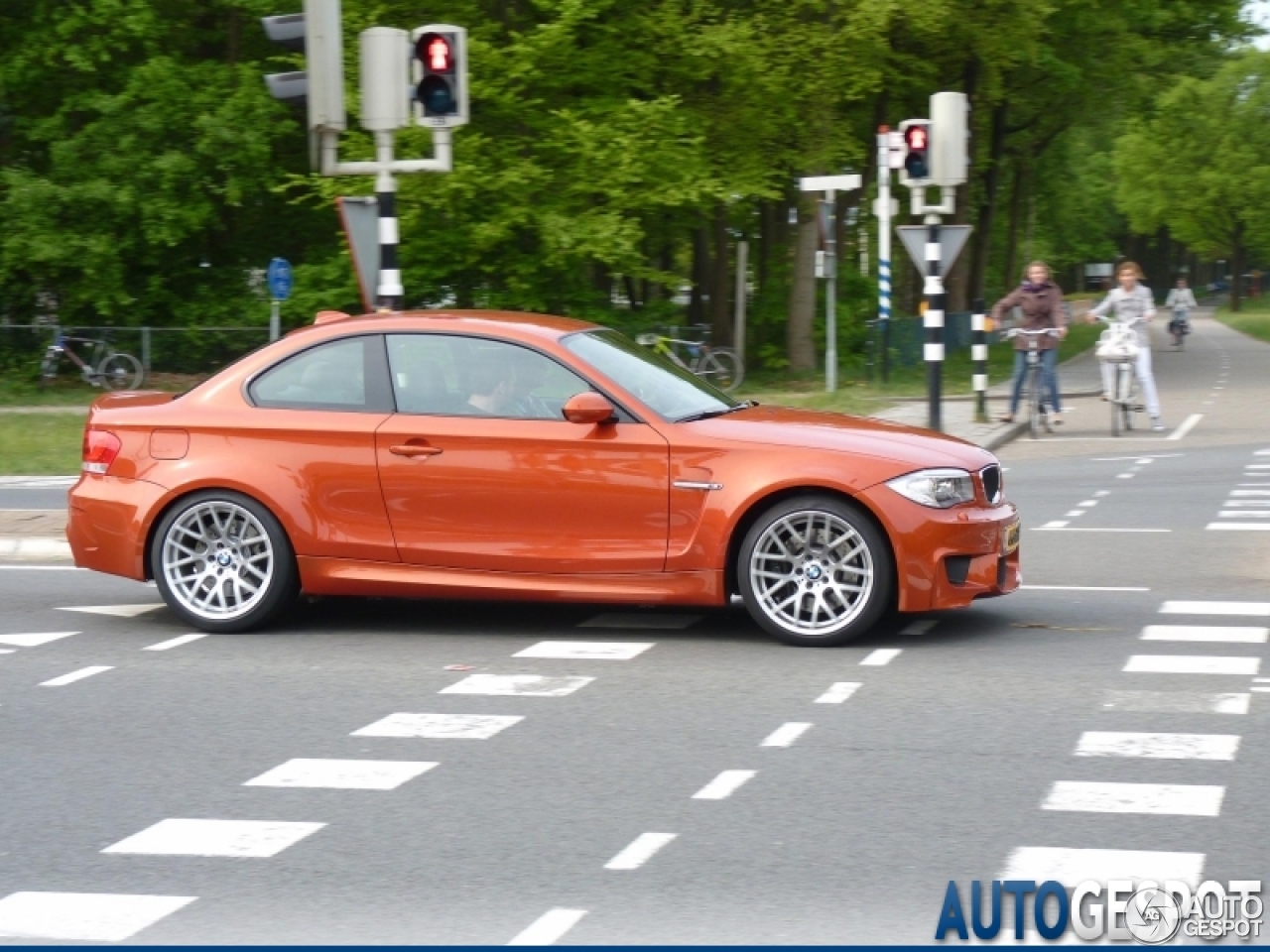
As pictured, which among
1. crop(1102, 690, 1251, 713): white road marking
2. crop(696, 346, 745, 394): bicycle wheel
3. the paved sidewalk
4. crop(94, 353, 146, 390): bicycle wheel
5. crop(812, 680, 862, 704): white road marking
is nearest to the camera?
crop(1102, 690, 1251, 713): white road marking

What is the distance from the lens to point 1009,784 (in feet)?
21.5

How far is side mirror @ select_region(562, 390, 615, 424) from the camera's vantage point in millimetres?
9211

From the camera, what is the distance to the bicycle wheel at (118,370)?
3397 cm

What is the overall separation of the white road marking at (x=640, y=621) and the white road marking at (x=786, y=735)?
239 cm

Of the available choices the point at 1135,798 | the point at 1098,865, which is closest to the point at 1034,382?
the point at 1135,798

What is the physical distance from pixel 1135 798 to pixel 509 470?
3833 millimetres

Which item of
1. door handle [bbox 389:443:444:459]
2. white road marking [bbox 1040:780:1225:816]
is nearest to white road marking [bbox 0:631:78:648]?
door handle [bbox 389:443:444:459]

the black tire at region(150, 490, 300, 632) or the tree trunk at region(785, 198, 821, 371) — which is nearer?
the black tire at region(150, 490, 300, 632)

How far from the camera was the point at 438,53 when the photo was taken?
14.4 m

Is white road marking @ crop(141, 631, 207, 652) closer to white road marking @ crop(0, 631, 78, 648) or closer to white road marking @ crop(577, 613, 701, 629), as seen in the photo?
white road marking @ crop(0, 631, 78, 648)

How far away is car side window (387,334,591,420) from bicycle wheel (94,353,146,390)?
2518cm

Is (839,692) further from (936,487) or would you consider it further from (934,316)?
(934,316)

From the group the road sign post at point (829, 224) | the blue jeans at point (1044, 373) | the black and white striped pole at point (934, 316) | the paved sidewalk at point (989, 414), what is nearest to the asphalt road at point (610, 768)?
the paved sidewalk at point (989, 414)

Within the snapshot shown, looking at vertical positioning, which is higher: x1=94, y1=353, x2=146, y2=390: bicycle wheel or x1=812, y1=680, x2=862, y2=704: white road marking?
x1=94, y1=353, x2=146, y2=390: bicycle wheel
